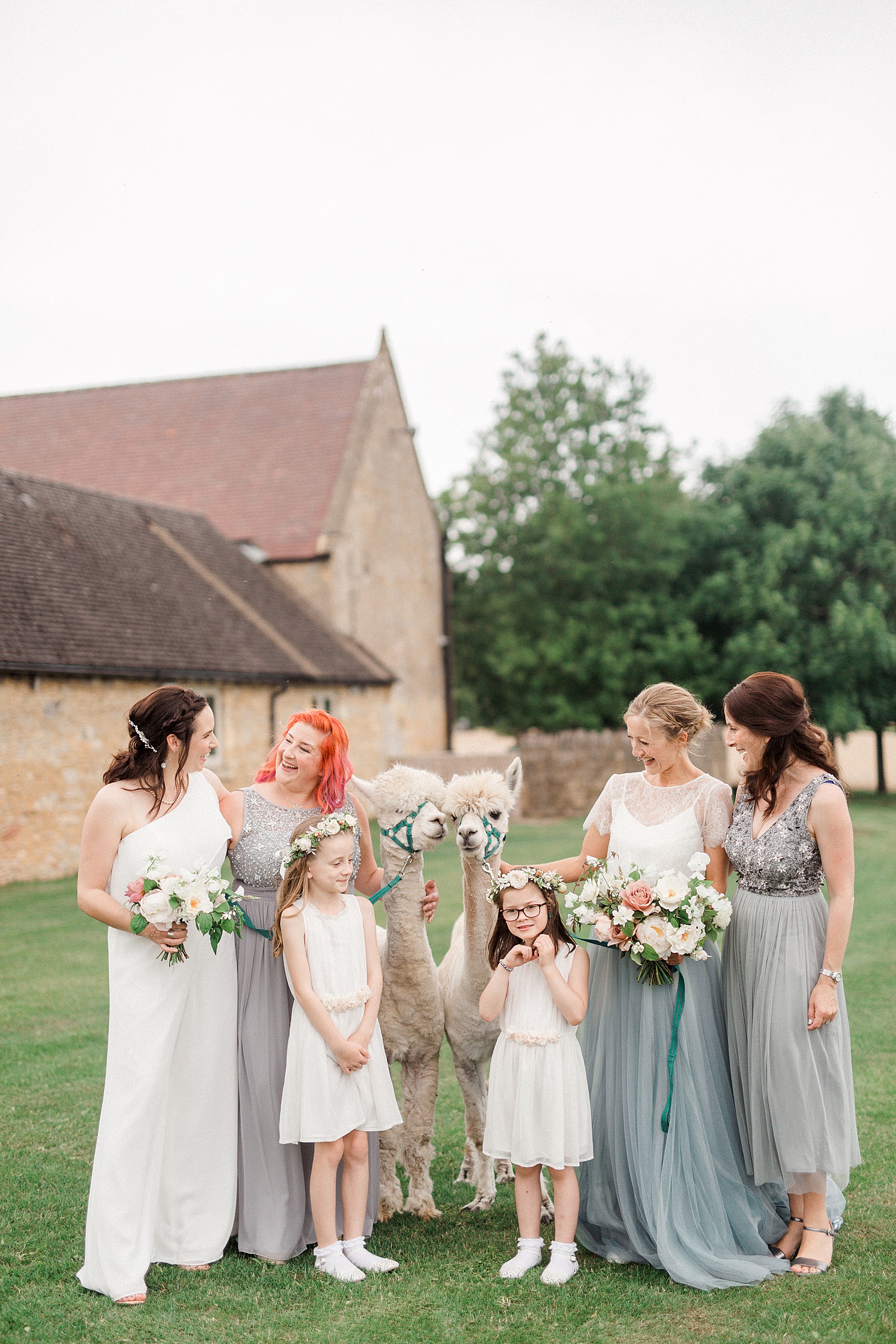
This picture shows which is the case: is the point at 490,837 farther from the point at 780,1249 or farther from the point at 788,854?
the point at 780,1249

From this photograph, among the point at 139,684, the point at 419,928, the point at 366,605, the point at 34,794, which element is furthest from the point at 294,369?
the point at 419,928

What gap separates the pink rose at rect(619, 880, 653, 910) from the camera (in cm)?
426

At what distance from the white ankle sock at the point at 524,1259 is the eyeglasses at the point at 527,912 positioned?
4.04 ft

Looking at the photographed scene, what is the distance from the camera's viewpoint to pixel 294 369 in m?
30.5

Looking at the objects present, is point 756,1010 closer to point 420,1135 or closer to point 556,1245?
point 556,1245

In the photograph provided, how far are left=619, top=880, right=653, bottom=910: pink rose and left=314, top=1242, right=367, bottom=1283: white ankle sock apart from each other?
1.76 meters

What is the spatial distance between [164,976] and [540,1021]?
1.50 metres

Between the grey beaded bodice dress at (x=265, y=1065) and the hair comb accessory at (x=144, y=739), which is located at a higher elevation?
the hair comb accessory at (x=144, y=739)

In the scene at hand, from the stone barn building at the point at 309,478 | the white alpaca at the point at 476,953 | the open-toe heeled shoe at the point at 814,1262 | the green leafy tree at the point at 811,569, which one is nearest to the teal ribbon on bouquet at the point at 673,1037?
the white alpaca at the point at 476,953

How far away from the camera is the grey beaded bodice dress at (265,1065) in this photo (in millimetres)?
4566

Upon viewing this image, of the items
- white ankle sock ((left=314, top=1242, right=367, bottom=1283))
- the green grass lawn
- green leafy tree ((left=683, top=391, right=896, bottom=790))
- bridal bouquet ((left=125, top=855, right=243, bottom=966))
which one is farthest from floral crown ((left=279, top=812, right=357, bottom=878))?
green leafy tree ((left=683, top=391, right=896, bottom=790))

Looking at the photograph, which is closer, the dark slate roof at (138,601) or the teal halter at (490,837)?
the teal halter at (490,837)

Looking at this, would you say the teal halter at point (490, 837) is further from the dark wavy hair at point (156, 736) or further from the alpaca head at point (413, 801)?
the dark wavy hair at point (156, 736)

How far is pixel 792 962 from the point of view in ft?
14.4
